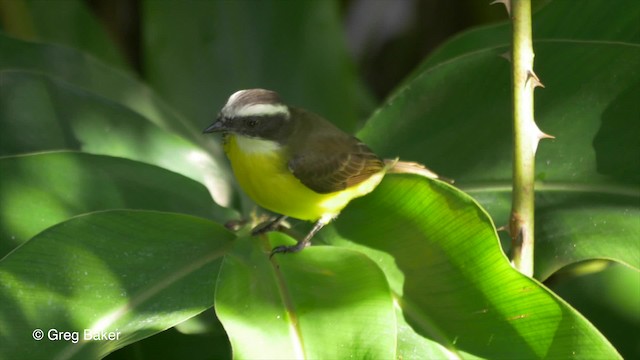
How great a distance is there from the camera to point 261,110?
1.40m

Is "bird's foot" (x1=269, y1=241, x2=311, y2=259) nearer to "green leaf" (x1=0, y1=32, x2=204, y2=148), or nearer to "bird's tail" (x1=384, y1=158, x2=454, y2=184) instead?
"bird's tail" (x1=384, y1=158, x2=454, y2=184)

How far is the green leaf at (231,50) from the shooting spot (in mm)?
1784

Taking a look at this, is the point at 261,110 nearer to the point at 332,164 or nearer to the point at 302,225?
the point at 332,164

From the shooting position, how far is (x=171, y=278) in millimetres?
1165

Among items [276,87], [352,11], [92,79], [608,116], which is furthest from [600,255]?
[352,11]

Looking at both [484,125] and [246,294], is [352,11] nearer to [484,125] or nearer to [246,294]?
[484,125]

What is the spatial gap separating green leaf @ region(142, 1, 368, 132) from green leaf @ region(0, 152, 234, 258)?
0.44 meters

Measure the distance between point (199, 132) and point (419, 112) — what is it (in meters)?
0.56

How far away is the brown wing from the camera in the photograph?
1.44 meters

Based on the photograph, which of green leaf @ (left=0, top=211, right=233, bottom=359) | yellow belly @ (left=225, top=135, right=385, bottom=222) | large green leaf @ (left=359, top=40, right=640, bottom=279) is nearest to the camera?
green leaf @ (left=0, top=211, right=233, bottom=359)

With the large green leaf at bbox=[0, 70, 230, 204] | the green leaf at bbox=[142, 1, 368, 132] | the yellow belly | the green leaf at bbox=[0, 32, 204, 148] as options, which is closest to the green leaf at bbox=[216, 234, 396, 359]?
the yellow belly

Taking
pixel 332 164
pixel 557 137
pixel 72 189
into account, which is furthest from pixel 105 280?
pixel 557 137

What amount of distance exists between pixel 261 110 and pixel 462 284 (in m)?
0.48

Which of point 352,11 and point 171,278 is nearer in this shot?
point 171,278
